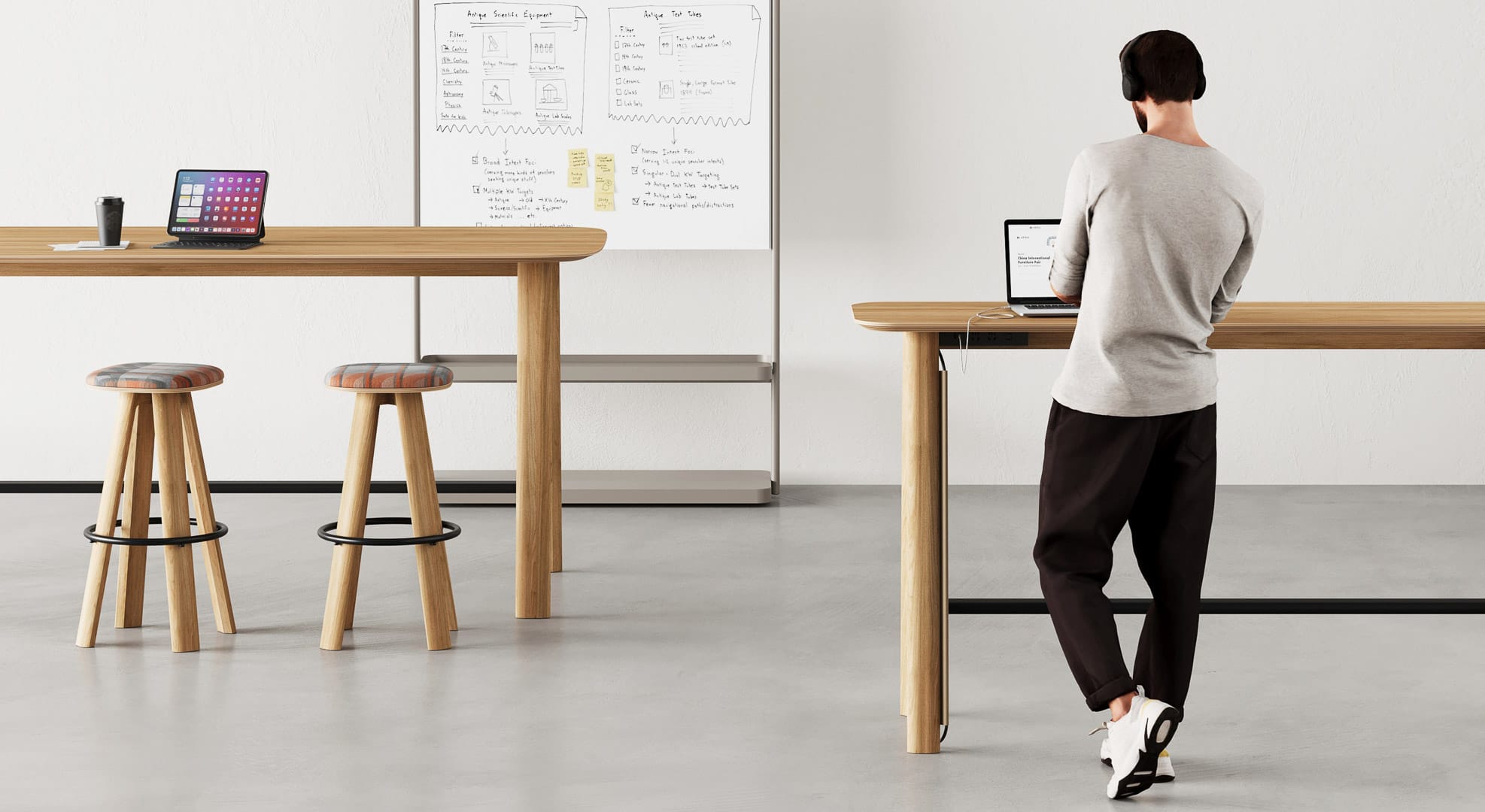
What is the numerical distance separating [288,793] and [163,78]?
4.00 meters

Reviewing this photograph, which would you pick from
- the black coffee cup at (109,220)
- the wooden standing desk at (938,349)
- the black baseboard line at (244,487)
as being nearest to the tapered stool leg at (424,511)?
the black coffee cup at (109,220)

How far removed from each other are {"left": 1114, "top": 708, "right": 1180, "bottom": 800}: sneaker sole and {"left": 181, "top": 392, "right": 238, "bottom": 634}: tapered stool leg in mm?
2445

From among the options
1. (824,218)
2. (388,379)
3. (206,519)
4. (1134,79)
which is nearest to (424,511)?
(388,379)

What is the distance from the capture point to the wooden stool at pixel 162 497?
372cm

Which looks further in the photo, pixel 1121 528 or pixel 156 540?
pixel 156 540

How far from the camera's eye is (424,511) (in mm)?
3816

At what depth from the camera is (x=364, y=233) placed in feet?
13.8

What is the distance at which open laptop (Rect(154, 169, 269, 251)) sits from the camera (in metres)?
3.80

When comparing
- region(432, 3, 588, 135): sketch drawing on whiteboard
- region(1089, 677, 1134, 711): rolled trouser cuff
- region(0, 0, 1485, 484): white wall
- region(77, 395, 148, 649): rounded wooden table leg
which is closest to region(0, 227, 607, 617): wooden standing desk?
region(77, 395, 148, 649): rounded wooden table leg

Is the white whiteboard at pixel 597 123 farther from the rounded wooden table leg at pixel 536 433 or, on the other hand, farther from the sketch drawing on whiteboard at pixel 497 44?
the rounded wooden table leg at pixel 536 433

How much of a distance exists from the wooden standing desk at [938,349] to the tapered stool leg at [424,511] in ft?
4.39

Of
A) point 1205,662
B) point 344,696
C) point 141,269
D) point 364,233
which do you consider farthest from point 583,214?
point 1205,662

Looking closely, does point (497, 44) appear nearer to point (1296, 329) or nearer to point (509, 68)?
point (509, 68)

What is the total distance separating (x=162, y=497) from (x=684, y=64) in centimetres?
287
